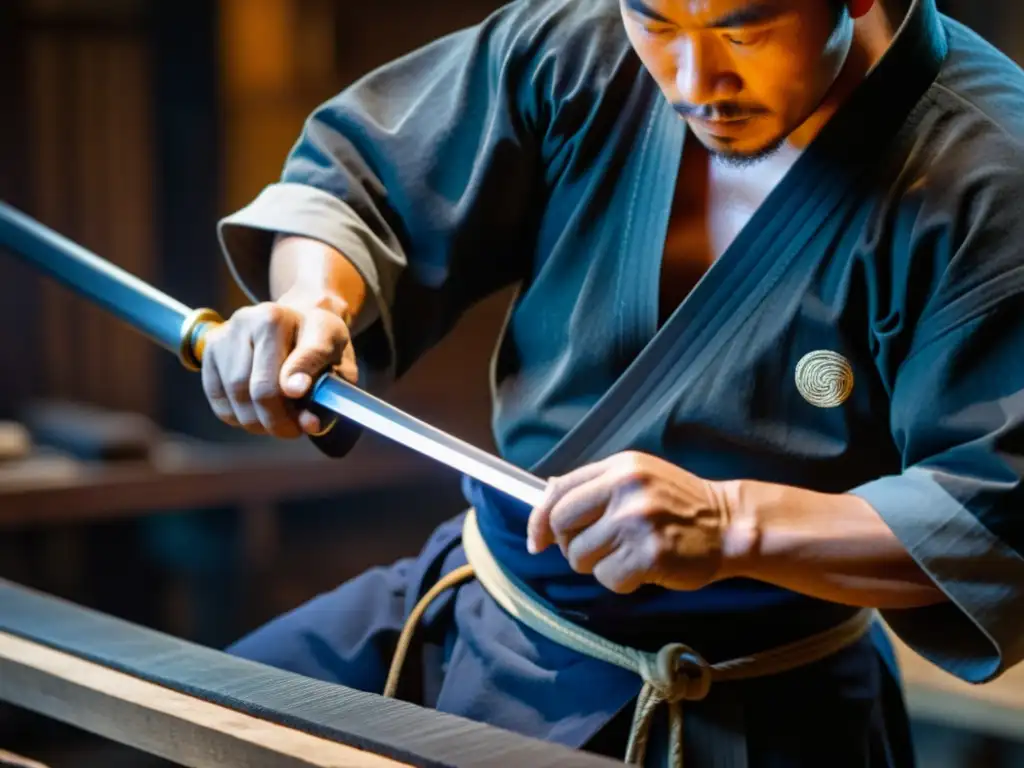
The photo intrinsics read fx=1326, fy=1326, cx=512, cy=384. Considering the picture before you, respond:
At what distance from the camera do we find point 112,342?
2713 millimetres

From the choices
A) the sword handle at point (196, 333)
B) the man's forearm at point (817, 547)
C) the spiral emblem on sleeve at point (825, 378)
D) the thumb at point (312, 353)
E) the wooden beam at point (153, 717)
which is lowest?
the wooden beam at point (153, 717)

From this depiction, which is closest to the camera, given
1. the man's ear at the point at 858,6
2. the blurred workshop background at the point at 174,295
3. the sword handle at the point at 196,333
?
the man's ear at the point at 858,6

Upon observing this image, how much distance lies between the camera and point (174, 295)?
2.60m

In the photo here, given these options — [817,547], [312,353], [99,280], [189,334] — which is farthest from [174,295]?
[817,547]

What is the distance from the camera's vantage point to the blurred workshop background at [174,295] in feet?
8.21

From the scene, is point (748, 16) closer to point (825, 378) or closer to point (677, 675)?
point (825, 378)

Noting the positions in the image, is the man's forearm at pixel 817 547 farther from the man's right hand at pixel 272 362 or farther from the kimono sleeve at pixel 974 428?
the man's right hand at pixel 272 362

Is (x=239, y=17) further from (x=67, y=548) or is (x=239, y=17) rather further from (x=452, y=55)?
(x=452, y=55)

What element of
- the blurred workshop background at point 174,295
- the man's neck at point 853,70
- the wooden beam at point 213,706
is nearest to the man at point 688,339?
the man's neck at point 853,70

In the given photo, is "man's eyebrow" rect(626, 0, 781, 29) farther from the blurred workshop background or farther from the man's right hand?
the blurred workshop background

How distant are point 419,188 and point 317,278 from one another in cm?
13

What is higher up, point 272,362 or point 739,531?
point 272,362

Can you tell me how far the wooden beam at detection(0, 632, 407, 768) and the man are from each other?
18cm

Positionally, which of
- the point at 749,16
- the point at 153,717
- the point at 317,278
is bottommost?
the point at 153,717
